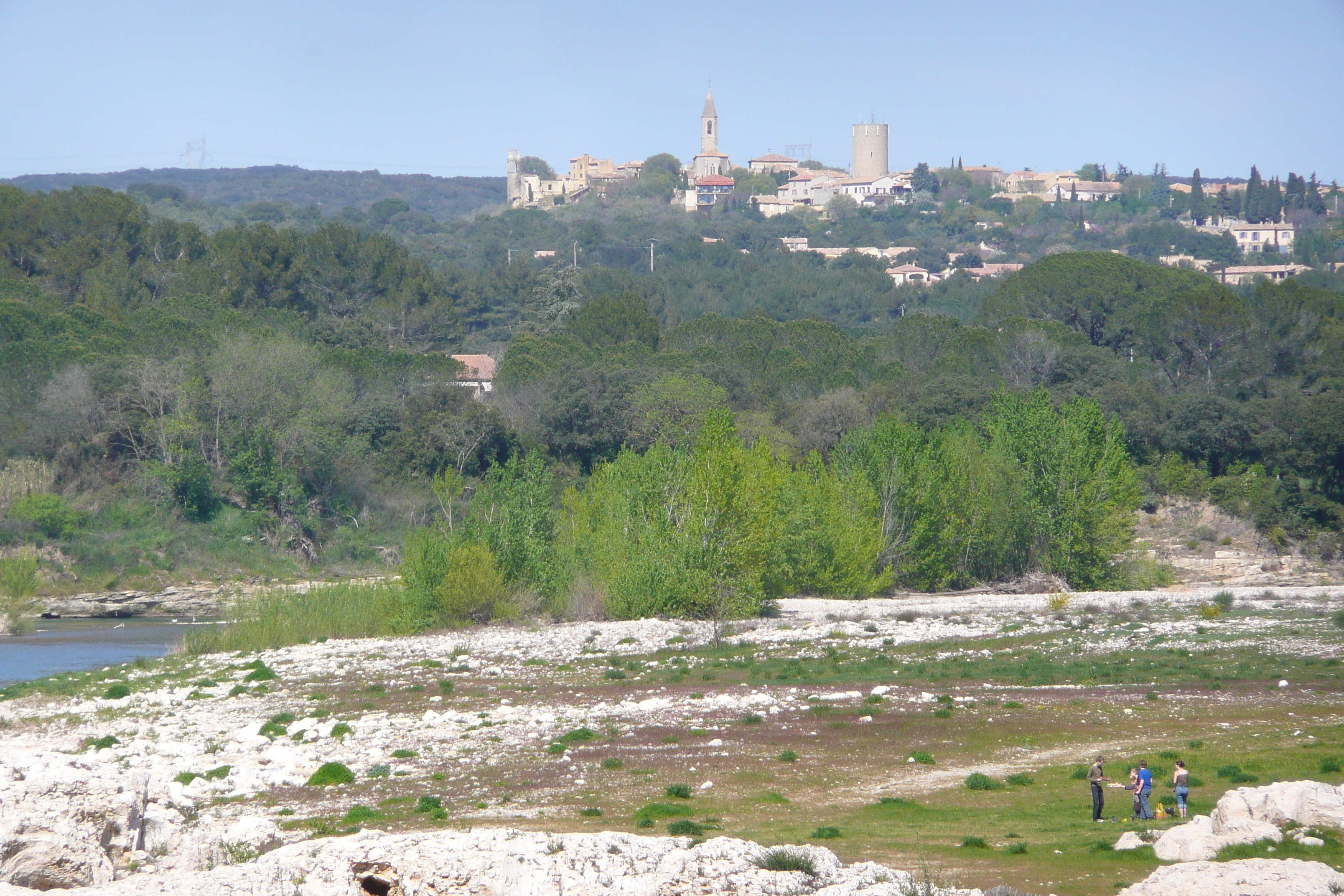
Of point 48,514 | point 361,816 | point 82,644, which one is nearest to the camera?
point 361,816

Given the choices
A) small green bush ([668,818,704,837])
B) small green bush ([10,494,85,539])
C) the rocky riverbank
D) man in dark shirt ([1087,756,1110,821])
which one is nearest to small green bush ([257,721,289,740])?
the rocky riverbank

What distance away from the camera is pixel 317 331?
6556cm

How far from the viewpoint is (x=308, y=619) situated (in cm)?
3466

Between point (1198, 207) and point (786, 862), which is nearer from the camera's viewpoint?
point (786, 862)

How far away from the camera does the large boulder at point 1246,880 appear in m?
9.55

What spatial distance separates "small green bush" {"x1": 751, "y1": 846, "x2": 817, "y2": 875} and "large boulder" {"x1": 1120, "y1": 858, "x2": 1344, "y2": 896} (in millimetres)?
2672

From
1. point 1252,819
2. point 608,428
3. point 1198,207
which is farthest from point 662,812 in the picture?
point 1198,207

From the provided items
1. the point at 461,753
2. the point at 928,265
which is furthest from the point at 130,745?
the point at 928,265

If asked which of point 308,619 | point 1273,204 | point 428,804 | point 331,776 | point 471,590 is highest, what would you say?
point 1273,204

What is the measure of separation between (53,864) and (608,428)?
Result: 4599 cm

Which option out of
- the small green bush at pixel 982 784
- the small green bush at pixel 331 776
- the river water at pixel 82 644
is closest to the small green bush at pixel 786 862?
the small green bush at pixel 982 784

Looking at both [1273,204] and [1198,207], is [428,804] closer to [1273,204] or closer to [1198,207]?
[1273,204]

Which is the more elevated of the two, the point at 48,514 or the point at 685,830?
the point at 685,830

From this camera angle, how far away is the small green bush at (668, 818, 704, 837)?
1266 cm
